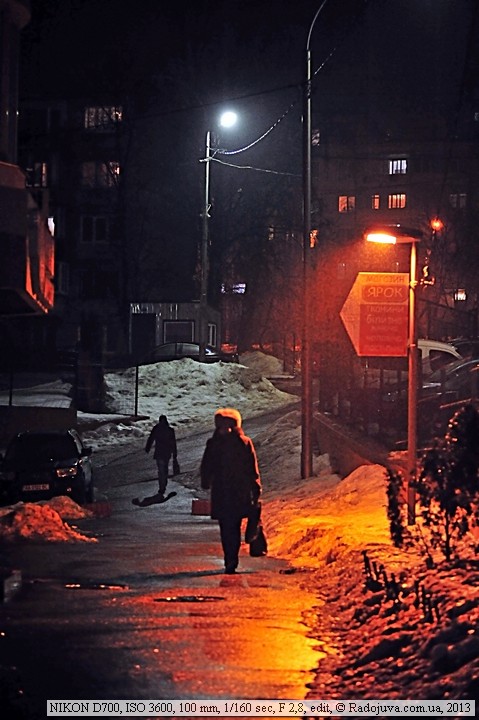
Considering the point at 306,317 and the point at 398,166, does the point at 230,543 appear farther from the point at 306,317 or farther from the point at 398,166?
the point at 398,166

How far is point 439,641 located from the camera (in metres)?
6.29

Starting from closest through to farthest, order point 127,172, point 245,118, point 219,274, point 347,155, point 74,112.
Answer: point 245,118
point 219,274
point 127,172
point 74,112
point 347,155

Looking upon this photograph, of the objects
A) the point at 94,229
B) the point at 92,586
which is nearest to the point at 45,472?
the point at 92,586

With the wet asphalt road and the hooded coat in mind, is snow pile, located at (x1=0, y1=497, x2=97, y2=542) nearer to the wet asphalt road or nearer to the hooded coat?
the wet asphalt road

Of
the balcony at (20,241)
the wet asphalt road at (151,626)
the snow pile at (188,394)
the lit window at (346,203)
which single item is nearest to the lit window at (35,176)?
the balcony at (20,241)

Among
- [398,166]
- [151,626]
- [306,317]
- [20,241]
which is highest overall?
[398,166]

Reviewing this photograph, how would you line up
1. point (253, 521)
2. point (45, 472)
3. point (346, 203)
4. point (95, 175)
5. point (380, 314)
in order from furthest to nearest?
1. point (346, 203)
2. point (95, 175)
3. point (45, 472)
4. point (380, 314)
5. point (253, 521)

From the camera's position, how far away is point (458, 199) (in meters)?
76.6

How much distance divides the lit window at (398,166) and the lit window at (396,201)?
1609mm

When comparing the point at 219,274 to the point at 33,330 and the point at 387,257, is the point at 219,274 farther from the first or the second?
the point at 387,257

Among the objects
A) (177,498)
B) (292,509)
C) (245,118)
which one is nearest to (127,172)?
(245,118)

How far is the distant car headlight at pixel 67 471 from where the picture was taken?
62.1ft

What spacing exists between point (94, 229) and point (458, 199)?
2747 centimetres

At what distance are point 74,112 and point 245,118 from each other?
16676 mm
